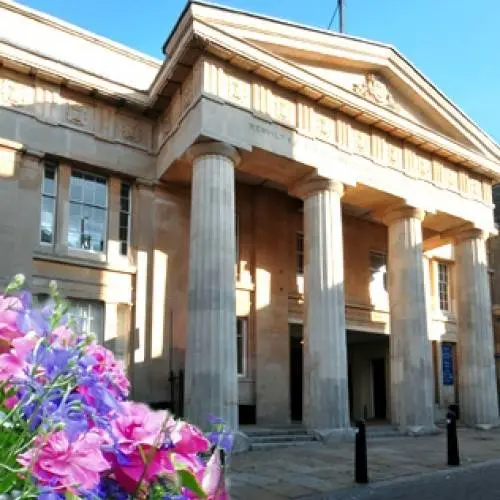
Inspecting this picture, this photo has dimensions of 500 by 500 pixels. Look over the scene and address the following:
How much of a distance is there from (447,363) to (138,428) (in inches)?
950

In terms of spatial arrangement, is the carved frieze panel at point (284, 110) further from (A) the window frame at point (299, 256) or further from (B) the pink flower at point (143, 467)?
(B) the pink flower at point (143, 467)

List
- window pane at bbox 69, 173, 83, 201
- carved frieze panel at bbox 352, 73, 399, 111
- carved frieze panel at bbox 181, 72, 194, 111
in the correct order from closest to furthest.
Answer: carved frieze panel at bbox 181, 72, 194, 111
window pane at bbox 69, 173, 83, 201
carved frieze panel at bbox 352, 73, 399, 111

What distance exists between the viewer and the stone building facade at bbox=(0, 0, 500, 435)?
46.5 ft

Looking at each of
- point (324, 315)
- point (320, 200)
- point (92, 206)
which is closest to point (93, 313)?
point (92, 206)

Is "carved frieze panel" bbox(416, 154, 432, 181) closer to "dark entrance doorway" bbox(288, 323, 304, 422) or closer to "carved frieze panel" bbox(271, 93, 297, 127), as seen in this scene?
"carved frieze panel" bbox(271, 93, 297, 127)

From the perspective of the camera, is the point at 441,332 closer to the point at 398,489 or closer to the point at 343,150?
the point at 343,150

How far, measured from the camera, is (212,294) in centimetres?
1352

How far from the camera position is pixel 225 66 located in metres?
14.6

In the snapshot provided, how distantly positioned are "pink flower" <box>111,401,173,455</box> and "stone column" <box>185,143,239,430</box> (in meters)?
11.7

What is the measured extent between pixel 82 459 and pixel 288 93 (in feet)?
50.5

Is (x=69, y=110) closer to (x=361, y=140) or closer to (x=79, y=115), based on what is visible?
(x=79, y=115)

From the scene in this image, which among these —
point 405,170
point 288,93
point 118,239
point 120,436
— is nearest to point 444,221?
point 405,170

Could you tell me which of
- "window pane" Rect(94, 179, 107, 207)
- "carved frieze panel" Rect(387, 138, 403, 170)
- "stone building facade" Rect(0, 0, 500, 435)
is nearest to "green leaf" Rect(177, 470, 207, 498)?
"stone building facade" Rect(0, 0, 500, 435)

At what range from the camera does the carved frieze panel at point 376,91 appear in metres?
17.8
